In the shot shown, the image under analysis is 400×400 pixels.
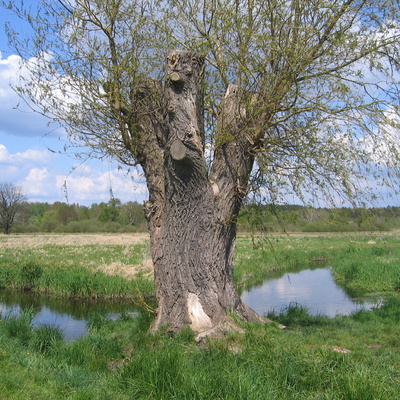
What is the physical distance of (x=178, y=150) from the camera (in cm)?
745

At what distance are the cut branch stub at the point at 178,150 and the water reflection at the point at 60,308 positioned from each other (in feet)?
24.6

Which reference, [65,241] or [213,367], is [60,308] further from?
[65,241]

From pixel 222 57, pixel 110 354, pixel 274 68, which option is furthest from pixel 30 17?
pixel 110 354

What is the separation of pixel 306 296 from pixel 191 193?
40.6ft

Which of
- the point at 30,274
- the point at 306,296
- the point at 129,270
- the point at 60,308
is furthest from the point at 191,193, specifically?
the point at 30,274

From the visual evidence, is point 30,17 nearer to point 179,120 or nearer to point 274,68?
point 179,120

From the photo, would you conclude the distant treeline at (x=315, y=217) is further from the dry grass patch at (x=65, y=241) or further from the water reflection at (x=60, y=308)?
the dry grass patch at (x=65, y=241)

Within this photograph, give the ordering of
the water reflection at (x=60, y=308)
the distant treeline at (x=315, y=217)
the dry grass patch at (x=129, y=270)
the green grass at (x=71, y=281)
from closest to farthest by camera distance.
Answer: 1. the distant treeline at (x=315, y=217)
2. the water reflection at (x=60, y=308)
3. the green grass at (x=71, y=281)
4. the dry grass patch at (x=129, y=270)

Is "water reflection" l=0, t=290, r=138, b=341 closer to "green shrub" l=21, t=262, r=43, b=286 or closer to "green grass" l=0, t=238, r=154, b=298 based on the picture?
"green grass" l=0, t=238, r=154, b=298

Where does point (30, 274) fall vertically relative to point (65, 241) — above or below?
below

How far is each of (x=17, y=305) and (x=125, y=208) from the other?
24.7 feet

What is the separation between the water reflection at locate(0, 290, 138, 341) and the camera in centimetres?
1424

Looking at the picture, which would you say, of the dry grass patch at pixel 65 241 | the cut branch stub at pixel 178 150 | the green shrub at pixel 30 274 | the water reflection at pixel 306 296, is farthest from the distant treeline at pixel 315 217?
the dry grass patch at pixel 65 241

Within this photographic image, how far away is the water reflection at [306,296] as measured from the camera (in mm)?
15648
